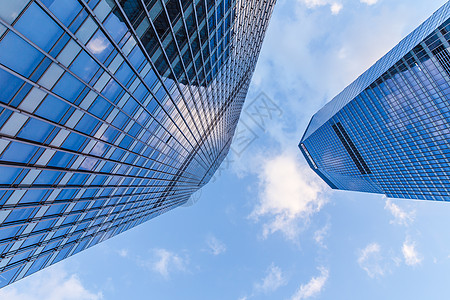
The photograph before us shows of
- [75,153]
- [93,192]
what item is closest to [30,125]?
[75,153]

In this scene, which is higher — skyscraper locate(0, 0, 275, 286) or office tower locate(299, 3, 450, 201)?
office tower locate(299, 3, 450, 201)

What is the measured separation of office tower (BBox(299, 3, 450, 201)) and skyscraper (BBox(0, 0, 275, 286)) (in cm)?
6292

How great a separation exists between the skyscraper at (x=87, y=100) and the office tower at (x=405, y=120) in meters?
62.9

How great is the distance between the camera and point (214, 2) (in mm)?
28312

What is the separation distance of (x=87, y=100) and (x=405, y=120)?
10256 cm

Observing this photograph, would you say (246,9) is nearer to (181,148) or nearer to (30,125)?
(181,148)

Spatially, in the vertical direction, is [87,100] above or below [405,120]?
below

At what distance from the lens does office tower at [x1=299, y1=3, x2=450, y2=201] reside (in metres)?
71.4

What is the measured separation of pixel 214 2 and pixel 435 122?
86171 millimetres

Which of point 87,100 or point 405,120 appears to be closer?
point 87,100

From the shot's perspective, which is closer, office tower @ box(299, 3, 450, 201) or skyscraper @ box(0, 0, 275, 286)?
skyscraper @ box(0, 0, 275, 286)

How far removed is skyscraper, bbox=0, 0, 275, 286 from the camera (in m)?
13.8

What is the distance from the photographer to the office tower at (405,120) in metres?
71.4

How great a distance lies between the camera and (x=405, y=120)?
88.2m
